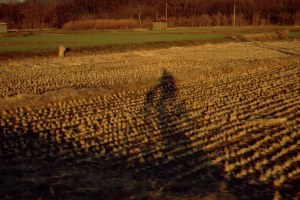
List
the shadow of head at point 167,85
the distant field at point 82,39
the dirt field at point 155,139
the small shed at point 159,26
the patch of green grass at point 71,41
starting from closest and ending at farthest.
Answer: the dirt field at point 155,139, the shadow of head at point 167,85, the patch of green grass at point 71,41, the distant field at point 82,39, the small shed at point 159,26

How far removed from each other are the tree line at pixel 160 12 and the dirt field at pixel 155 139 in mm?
49385

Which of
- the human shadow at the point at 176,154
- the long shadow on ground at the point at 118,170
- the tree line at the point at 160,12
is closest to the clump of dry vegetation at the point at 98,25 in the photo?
the tree line at the point at 160,12

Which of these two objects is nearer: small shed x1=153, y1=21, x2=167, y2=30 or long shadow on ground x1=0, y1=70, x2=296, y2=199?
long shadow on ground x1=0, y1=70, x2=296, y2=199

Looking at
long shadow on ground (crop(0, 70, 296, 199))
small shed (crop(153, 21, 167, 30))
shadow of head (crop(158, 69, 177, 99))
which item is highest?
small shed (crop(153, 21, 167, 30))

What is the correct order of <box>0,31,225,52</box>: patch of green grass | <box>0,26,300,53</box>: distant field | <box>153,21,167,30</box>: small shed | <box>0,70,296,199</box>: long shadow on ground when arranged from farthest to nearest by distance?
<box>153,21,167,30</box>: small shed < <box>0,26,300,53</box>: distant field < <box>0,31,225,52</box>: patch of green grass < <box>0,70,296,199</box>: long shadow on ground

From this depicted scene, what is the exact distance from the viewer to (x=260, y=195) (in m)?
4.70

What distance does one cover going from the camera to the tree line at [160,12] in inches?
2447

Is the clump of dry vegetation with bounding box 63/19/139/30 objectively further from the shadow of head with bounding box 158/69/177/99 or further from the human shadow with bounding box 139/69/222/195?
the human shadow with bounding box 139/69/222/195

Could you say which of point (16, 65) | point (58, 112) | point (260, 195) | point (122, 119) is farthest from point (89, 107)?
point (16, 65)

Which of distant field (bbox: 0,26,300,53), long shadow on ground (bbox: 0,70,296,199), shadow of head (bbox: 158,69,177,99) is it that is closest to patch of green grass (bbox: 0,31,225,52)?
distant field (bbox: 0,26,300,53)

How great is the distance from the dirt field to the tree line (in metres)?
49.4

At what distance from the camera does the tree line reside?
62.1m

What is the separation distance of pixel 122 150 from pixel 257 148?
197 centimetres

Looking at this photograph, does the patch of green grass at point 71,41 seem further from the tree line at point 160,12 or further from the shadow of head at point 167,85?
the tree line at point 160,12
